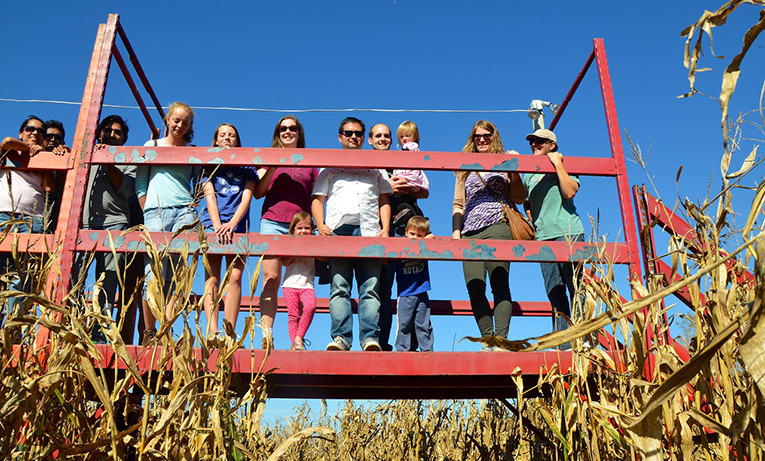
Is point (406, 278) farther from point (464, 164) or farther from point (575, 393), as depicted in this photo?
point (575, 393)

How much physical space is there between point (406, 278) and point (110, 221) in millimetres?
2169

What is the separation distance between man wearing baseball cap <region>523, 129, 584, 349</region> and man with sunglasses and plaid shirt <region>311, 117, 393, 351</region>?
111 centimetres

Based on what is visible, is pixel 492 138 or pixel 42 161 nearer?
pixel 42 161

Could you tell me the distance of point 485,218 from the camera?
189 inches

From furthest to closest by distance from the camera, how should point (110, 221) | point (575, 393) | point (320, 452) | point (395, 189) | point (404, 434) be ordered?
point (320, 452) < point (404, 434) < point (395, 189) < point (110, 221) < point (575, 393)

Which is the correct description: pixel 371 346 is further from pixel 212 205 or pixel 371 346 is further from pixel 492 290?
pixel 212 205

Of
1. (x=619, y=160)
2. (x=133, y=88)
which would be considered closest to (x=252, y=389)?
(x=619, y=160)

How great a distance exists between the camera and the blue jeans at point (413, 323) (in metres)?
4.67

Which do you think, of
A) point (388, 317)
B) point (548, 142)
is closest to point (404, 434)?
point (388, 317)

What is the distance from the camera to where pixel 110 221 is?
4664 millimetres

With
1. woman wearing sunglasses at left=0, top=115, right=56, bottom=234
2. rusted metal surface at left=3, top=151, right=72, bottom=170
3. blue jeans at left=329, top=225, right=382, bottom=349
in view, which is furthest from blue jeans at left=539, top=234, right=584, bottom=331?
woman wearing sunglasses at left=0, top=115, right=56, bottom=234

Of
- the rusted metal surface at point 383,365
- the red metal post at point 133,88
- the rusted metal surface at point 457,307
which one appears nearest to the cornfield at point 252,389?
the rusted metal surface at point 383,365

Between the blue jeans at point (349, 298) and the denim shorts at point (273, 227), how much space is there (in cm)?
52

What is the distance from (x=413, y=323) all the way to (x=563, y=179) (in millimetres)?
1473
